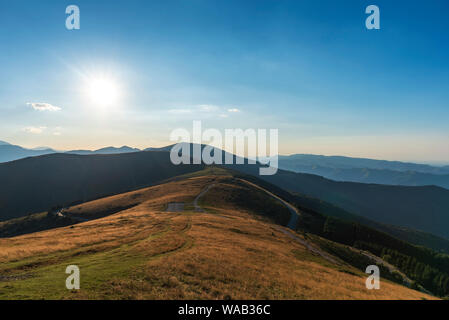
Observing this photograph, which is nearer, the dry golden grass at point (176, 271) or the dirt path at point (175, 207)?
the dry golden grass at point (176, 271)

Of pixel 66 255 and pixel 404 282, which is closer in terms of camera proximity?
pixel 66 255

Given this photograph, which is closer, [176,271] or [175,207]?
[176,271]

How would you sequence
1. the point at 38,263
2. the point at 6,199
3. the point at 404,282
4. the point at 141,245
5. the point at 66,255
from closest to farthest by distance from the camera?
the point at 38,263 < the point at 66,255 < the point at 141,245 < the point at 404,282 < the point at 6,199

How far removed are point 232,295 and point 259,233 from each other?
26.8 m

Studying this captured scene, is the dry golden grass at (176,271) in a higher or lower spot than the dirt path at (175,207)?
higher

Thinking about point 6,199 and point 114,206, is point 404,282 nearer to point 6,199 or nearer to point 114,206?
point 114,206

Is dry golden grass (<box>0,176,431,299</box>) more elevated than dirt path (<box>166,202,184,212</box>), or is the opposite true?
dry golden grass (<box>0,176,431,299</box>)

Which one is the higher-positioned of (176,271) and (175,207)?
(176,271)

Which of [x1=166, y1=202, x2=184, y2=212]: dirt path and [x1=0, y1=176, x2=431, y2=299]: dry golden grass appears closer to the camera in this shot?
[x1=0, y1=176, x2=431, y2=299]: dry golden grass

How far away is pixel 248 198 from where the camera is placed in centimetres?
8388
